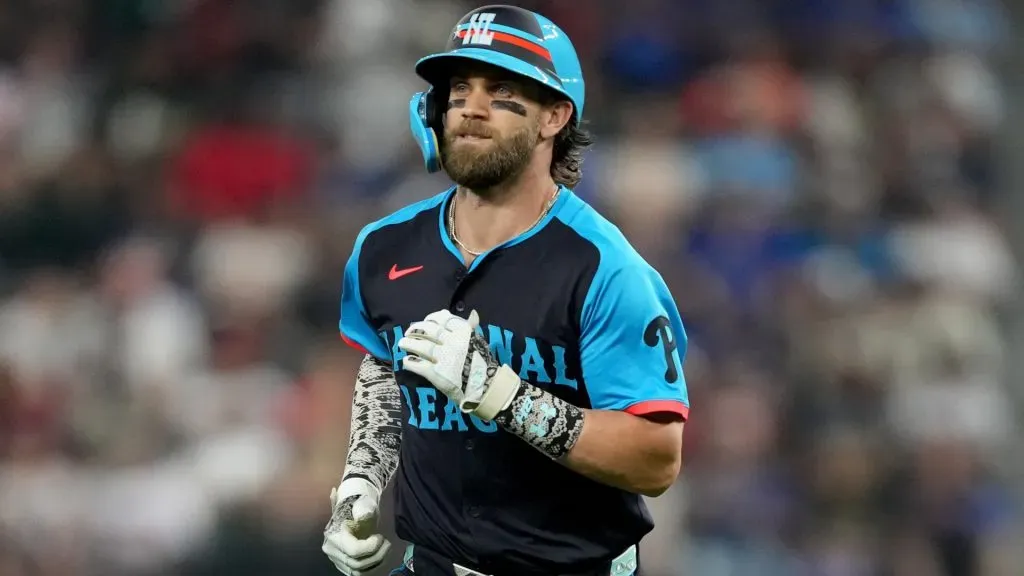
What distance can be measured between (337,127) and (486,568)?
475 centimetres

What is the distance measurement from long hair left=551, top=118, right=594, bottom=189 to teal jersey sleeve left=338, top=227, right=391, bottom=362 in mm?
570

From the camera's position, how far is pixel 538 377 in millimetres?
3422

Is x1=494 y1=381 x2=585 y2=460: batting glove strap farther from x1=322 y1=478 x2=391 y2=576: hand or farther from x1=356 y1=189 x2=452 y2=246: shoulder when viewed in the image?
x1=356 y1=189 x2=452 y2=246: shoulder

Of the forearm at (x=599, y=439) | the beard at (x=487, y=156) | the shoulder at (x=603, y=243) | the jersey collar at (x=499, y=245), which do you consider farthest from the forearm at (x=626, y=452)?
the beard at (x=487, y=156)

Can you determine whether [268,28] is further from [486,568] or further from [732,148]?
[486,568]

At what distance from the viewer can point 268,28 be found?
8242mm

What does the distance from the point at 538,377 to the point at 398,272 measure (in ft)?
1.77

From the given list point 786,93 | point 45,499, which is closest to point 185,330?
point 45,499

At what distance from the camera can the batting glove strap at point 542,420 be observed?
3150 millimetres

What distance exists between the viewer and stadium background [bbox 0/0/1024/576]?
6715 mm

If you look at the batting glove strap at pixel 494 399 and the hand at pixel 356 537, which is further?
the hand at pixel 356 537

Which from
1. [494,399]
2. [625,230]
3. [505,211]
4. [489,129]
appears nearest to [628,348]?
[494,399]

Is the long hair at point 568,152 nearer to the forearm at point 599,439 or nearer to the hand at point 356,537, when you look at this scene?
the forearm at point 599,439

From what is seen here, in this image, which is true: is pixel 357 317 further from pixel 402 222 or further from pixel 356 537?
pixel 356 537
